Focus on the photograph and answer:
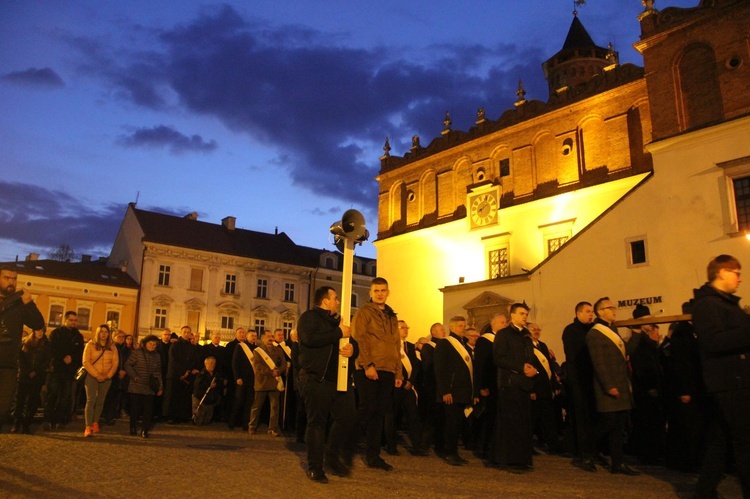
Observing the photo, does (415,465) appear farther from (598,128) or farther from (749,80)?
(598,128)

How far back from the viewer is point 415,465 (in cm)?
775

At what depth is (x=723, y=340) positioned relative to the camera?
501 cm

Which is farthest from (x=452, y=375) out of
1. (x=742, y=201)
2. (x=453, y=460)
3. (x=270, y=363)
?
(x=742, y=201)

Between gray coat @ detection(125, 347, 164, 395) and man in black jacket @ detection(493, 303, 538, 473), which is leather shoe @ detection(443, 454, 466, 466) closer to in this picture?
man in black jacket @ detection(493, 303, 538, 473)

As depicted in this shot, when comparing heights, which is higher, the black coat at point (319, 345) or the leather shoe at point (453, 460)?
the black coat at point (319, 345)

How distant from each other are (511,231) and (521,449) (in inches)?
943

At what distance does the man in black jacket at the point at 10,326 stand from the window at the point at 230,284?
135 ft

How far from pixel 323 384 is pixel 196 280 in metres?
42.1

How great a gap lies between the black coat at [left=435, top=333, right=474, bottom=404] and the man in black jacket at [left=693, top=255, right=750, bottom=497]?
3774 mm

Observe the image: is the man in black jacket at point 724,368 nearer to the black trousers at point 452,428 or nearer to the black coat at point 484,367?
the black trousers at point 452,428

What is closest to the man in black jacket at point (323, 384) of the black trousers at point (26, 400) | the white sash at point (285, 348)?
the white sash at point (285, 348)

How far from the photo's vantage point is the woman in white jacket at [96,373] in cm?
1001

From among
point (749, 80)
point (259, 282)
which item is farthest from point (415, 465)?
point (259, 282)

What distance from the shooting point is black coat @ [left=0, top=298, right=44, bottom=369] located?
22.5ft
